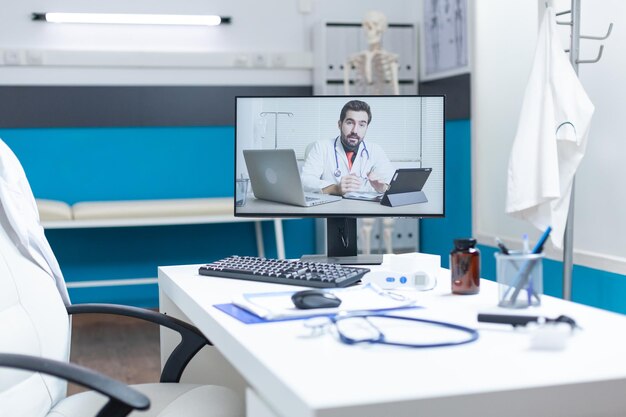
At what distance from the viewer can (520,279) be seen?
1.46 meters

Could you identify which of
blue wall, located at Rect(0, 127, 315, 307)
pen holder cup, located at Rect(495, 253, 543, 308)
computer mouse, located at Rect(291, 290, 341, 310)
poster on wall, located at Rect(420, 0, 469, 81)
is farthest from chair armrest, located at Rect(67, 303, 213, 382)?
blue wall, located at Rect(0, 127, 315, 307)

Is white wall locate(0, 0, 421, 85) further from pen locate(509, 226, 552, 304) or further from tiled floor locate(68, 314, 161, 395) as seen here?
pen locate(509, 226, 552, 304)

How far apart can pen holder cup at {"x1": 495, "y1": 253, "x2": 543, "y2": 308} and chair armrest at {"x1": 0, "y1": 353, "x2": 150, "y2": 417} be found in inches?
26.3

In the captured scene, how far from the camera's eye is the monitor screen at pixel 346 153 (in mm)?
2135

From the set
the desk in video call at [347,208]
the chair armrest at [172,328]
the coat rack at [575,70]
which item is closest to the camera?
the chair armrest at [172,328]

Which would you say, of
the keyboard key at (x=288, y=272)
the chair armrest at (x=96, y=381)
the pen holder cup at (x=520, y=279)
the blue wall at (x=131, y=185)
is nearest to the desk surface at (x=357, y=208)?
the keyboard key at (x=288, y=272)

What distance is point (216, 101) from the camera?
4906 mm

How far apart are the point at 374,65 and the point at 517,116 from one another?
1.05m

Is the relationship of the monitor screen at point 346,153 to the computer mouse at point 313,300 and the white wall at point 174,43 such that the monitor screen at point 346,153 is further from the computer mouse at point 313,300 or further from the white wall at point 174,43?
the white wall at point 174,43

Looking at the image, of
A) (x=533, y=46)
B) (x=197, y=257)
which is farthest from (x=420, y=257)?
(x=197, y=257)

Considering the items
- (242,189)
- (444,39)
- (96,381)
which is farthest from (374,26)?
(96,381)

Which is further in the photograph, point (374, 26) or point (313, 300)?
point (374, 26)

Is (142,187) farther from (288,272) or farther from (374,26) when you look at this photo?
(288,272)

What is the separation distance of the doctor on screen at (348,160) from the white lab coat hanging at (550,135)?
3.64 ft
